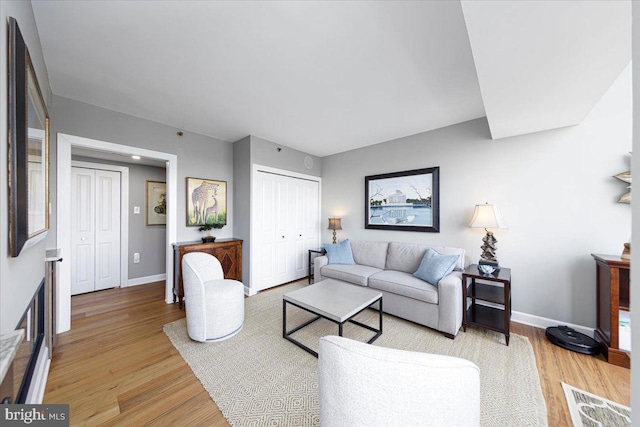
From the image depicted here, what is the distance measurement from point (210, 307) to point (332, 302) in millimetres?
1156

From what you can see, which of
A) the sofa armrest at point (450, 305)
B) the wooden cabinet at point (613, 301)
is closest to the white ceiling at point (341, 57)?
the wooden cabinet at point (613, 301)

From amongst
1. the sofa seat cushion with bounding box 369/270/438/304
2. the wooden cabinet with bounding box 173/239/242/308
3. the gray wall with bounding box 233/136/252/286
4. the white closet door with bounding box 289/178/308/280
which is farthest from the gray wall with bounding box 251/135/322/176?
the sofa seat cushion with bounding box 369/270/438/304

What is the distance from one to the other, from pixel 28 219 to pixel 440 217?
378 centimetres

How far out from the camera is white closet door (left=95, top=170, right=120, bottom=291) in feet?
12.5

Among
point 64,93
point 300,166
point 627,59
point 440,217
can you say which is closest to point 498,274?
point 440,217

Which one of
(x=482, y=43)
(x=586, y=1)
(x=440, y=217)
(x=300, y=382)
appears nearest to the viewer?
(x=586, y=1)

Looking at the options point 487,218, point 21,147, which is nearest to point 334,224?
point 487,218

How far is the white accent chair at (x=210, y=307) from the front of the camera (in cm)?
230

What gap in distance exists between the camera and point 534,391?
69.4 inches

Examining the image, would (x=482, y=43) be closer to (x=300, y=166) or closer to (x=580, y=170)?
(x=580, y=170)

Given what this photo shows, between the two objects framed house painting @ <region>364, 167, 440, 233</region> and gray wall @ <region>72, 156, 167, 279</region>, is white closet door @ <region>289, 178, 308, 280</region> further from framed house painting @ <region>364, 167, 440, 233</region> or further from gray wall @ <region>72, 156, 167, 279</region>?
gray wall @ <region>72, 156, 167, 279</region>

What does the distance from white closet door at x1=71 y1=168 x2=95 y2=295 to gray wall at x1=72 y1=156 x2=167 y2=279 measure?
0.46 metres

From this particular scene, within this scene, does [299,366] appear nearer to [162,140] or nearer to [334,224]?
[334,224]

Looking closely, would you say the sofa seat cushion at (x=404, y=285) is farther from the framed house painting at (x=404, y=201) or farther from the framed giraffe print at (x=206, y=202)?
the framed giraffe print at (x=206, y=202)
